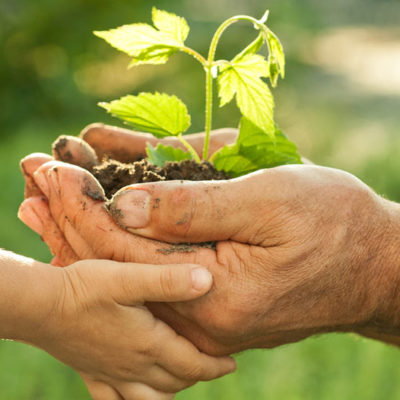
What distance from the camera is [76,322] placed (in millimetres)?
1288

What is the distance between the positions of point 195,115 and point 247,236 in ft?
10.9

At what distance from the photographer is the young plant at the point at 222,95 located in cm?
125

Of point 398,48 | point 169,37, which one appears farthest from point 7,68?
point 398,48

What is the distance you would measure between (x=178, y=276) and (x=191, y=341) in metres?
0.26

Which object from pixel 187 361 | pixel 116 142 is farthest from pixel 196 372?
pixel 116 142

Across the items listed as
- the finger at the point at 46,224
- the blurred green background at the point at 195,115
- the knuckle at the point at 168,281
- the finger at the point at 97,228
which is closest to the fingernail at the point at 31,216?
the finger at the point at 46,224

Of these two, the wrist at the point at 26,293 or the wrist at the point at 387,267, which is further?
the wrist at the point at 387,267

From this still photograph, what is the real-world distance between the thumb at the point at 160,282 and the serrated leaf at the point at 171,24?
1.60ft

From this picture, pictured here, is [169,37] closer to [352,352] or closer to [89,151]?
[89,151]

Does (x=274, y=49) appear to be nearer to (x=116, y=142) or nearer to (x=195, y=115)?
(x=116, y=142)

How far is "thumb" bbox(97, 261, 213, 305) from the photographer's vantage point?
1229 mm

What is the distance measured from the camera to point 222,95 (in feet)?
4.19

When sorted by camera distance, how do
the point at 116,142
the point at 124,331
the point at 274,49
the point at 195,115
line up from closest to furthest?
1. the point at 274,49
2. the point at 124,331
3. the point at 116,142
4. the point at 195,115

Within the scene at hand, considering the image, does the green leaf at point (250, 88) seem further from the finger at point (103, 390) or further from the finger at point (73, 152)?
the finger at point (103, 390)
